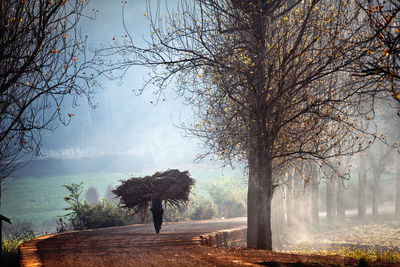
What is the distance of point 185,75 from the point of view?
12.0 metres

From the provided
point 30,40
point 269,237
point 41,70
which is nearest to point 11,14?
point 30,40

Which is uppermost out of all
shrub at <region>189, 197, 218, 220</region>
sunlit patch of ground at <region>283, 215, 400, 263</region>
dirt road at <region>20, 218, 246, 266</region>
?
dirt road at <region>20, 218, 246, 266</region>

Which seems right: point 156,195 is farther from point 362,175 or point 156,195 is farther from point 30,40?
point 362,175

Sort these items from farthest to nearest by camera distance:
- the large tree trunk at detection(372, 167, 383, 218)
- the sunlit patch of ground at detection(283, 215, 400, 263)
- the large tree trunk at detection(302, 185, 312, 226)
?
the large tree trunk at detection(372, 167, 383, 218) → the large tree trunk at detection(302, 185, 312, 226) → the sunlit patch of ground at detection(283, 215, 400, 263)

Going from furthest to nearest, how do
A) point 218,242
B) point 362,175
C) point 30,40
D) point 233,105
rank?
point 362,175 < point 233,105 < point 218,242 < point 30,40

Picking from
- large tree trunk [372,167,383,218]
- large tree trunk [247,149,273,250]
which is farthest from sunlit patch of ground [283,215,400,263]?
large tree trunk [247,149,273,250]

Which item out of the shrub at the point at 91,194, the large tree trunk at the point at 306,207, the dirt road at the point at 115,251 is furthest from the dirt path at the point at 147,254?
the shrub at the point at 91,194

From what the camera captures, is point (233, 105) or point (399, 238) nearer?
Answer: point (233, 105)

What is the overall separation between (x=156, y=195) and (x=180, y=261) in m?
3.53

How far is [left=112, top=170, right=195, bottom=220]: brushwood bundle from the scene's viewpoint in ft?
30.5

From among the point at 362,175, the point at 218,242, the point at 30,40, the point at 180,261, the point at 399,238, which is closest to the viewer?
the point at 180,261

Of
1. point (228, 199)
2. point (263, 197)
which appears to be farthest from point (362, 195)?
point (263, 197)

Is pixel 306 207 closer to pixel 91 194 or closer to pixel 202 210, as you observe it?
pixel 202 210

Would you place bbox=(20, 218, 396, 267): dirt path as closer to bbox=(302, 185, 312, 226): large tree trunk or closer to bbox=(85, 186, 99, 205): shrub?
bbox=(302, 185, 312, 226): large tree trunk
